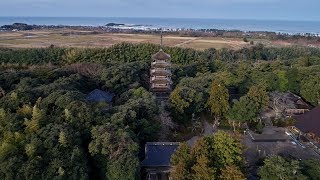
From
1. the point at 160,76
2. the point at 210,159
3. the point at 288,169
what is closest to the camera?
the point at 288,169

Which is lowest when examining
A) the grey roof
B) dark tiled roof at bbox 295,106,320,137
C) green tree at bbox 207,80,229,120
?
dark tiled roof at bbox 295,106,320,137

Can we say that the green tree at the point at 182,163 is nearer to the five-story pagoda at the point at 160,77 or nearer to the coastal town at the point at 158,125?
the coastal town at the point at 158,125

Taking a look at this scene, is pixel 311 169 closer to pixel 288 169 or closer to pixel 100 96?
pixel 288 169

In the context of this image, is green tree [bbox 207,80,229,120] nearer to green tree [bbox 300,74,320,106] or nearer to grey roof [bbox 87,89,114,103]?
grey roof [bbox 87,89,114,103]

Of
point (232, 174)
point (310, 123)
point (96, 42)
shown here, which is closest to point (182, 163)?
point (232, 174)

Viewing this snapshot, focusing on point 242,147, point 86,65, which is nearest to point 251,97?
point 242,147

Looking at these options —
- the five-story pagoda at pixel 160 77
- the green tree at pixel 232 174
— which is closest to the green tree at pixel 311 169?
the green tree at pixel 232 174

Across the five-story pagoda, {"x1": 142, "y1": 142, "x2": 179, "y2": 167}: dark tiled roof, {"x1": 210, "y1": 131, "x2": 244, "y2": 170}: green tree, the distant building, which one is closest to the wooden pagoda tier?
the five-story pagoda
